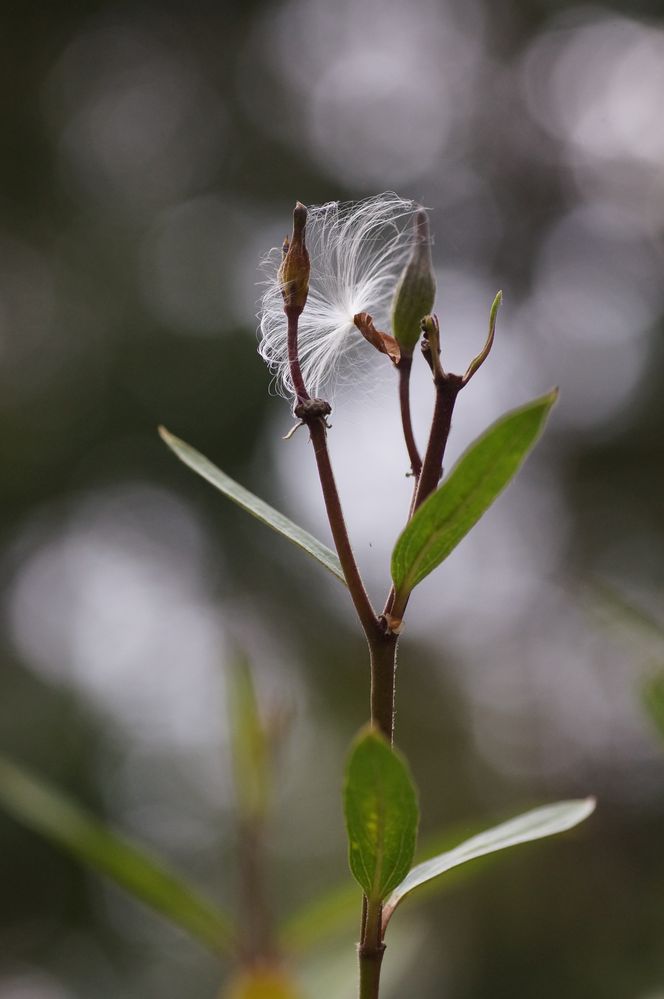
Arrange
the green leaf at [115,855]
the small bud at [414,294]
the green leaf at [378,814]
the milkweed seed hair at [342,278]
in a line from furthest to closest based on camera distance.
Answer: the green leaf at [115,855]
the milkweed seed hair at [342,278]
the small bud at [414,294]
the green leaf at [378,814]

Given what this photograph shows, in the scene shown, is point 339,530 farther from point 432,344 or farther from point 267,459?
point 267,459

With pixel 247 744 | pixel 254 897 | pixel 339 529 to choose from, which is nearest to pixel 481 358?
pixel 339 529

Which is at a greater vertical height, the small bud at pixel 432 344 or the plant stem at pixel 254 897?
the small bud at pixel 432 344

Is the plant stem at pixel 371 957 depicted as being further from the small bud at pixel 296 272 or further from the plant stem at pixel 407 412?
the small bud at pixel 296 272

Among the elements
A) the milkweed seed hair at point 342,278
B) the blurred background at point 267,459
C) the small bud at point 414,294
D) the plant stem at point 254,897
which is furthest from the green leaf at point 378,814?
the blurred background at point 267,459

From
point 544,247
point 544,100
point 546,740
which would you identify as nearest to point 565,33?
point 544,100
